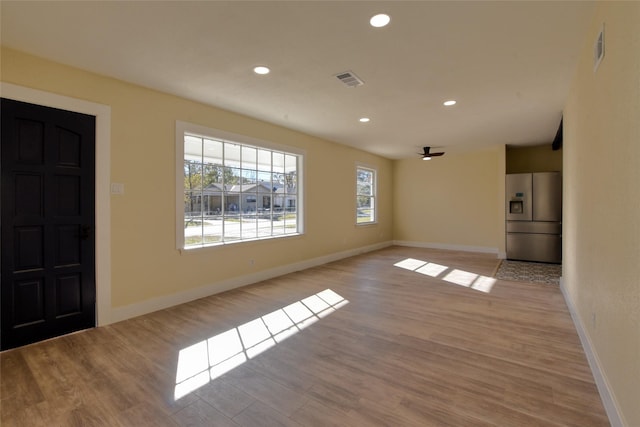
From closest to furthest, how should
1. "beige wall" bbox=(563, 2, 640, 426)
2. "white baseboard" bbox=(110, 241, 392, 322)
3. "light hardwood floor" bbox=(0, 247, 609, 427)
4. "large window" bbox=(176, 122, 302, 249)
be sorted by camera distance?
"beige wall" bbox=(563, 2, 640, 426) → "light hardwood floor" bbox=(0, 247, 609, 427) → "white baseboard" bbox=(110, 241, 392, 322) → "large window" bbox=(176, 122, 302, 249)

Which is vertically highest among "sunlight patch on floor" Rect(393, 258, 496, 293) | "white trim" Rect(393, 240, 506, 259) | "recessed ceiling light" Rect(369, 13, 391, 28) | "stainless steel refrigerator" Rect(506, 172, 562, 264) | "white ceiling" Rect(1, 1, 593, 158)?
"white ceiling" Rect(1, 1, 593, 158)

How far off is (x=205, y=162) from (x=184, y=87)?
105 cm

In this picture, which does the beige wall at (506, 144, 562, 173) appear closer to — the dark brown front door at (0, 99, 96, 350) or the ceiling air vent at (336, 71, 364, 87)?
the ceiling air vent at (336, 71, 364, 87)

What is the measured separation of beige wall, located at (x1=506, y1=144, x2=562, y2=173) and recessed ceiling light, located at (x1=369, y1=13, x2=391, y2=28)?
6.40m

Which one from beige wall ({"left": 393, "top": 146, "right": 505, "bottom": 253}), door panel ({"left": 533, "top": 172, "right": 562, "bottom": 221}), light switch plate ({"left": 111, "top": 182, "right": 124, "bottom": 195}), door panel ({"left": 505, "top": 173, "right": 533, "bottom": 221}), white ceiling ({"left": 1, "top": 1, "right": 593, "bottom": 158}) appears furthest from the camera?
beige wall ({"left": 393, "top": 146, "right": 505, "bottom": 253})

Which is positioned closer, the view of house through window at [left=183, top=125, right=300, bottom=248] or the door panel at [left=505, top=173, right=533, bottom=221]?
the view of house through window at [left=183, top=125, right=300, bottom=248]

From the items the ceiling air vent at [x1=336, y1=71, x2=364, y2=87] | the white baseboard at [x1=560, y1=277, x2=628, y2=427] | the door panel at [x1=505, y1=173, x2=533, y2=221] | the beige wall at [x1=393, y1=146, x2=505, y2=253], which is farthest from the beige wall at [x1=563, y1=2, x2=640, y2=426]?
the beige wall at [x1=393, y1=146, x2=505, y2=253]

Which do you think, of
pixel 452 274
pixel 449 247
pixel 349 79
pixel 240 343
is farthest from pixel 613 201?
pixel 449 247

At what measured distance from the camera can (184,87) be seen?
3.58 meters

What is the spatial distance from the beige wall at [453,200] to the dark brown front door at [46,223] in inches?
301

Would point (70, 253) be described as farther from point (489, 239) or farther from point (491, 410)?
point (489, 239)

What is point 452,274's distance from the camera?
5492 millimetres

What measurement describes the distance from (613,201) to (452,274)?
155 inches

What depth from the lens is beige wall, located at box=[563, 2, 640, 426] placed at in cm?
143
